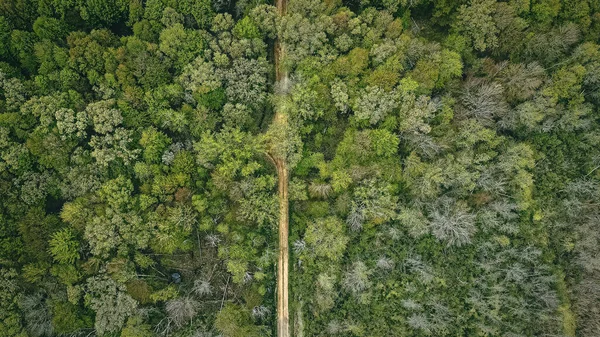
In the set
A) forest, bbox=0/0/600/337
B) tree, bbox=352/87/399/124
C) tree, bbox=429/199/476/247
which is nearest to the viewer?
forest, bbox=0/0/600/337

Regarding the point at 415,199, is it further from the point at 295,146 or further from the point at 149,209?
the point at 149,209

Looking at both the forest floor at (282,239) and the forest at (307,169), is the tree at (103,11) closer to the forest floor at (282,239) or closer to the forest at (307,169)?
the forest at (307,169)

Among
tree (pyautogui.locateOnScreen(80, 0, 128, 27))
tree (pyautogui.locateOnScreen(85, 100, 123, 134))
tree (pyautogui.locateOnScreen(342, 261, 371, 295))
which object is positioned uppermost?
tree (pyautogui.locateOnScreen(80, 0, 128, 27))

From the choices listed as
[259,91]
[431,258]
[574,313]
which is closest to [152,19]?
[259,91]

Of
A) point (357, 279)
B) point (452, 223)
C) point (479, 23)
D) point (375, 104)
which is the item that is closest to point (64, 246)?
point (357, 279)

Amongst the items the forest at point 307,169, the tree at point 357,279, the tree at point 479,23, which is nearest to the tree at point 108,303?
the forest at point 307,169

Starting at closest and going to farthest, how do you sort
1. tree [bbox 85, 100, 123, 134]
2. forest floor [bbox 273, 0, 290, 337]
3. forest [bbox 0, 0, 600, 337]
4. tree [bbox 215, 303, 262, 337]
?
tree [bbox 215, 303, 262, 337] → forest [bbox 0, 0, 600, 337] → tree [bbox 85, 100, 123, 134] → forest floor [bbox 273, 0, 290, 337]

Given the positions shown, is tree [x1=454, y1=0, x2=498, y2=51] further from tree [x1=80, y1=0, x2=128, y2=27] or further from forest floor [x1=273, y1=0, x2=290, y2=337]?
tree [x1=80, y1=0, x2=128, y2=27]

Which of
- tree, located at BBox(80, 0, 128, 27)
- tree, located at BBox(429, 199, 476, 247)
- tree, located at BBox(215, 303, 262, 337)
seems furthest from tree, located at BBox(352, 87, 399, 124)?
tree, located at BBox(80, 0, 128, 27)

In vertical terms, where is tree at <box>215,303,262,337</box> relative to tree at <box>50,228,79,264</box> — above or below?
below
